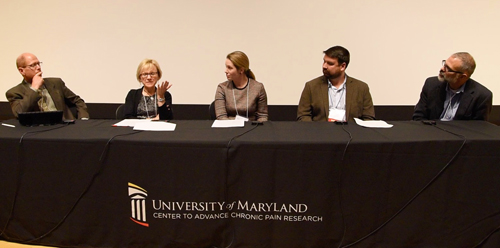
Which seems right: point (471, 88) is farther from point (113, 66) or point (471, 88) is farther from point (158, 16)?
point (113, 66)

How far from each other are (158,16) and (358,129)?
260cm

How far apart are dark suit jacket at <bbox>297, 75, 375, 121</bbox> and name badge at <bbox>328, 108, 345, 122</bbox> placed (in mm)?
36

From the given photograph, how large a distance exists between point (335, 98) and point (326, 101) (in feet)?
0.32

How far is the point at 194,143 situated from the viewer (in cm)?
148

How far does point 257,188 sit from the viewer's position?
1.51 m

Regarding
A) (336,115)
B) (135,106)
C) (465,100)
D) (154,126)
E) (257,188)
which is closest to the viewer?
(257,188)

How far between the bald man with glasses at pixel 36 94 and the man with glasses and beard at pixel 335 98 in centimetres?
187

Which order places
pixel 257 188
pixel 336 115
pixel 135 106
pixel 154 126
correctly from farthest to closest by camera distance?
pixel 135 106 < pixel 336 115 < pixel 154 126 < pixel 257 188

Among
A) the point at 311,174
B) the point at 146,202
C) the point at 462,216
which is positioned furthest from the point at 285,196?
the point at 462,216

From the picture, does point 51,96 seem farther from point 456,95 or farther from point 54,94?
point 456,95

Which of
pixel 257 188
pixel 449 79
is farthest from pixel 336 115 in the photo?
pixel 257 188

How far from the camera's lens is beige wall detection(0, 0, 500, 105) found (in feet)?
10.4

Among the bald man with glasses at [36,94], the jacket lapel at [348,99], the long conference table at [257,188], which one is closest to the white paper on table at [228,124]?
the long conference table at [257,188]

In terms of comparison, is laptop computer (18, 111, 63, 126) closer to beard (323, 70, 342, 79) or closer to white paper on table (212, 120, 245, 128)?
white paper on table (212, 120, 245, 128)
